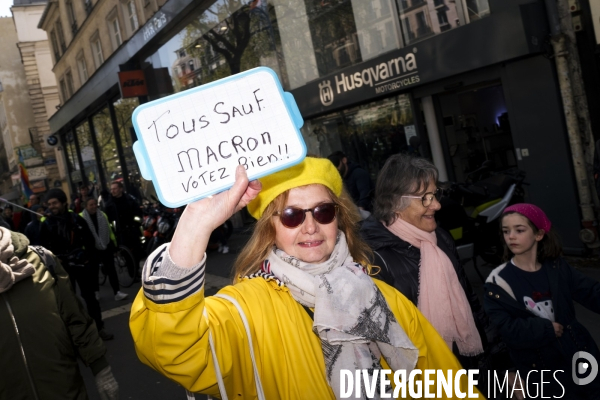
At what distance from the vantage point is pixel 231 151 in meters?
1.66

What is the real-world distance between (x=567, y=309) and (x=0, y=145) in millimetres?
69111

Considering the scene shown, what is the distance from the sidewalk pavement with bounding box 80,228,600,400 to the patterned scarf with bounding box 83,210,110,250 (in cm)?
111

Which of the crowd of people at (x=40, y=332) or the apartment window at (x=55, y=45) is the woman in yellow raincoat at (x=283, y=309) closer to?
the crowd of people at (x=40, y=332)

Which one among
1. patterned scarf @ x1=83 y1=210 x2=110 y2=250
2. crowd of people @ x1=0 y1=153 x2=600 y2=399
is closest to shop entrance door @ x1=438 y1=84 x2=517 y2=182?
patterned scarf @ x1=83 y1=210 x2=110 y2=250

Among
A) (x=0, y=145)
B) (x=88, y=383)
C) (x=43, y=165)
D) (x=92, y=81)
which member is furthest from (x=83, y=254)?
(x=0, y=145)

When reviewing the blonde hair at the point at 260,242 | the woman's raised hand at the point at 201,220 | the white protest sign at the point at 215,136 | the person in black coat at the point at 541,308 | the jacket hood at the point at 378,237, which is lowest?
the person in black coat at the point at 541,308

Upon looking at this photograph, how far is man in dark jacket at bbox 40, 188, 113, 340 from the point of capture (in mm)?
6887

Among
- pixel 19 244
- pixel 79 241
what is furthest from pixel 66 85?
pixel 19 244

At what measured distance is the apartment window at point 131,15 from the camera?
1747 cm

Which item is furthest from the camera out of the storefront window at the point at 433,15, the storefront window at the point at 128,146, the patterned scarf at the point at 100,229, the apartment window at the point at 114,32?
the apartment window at the point at 114,32

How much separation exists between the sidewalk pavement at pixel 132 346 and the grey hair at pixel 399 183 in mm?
810

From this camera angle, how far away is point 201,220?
153cm

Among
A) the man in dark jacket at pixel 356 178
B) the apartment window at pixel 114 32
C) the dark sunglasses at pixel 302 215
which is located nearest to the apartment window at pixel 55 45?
the apartment window at pixel 114 32

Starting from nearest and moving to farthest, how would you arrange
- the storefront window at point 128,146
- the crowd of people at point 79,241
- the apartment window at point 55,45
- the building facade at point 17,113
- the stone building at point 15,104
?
the crowd of people at point 79,241 < the storefront window at point 128,146 < the apartment window at point 55,45 < the building facade at point 17,113 < the stone building at point 15,104
